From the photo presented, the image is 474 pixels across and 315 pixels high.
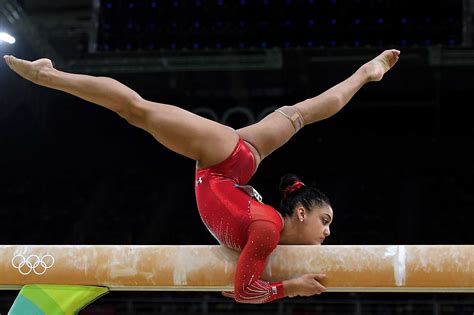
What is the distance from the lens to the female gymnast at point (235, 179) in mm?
2629

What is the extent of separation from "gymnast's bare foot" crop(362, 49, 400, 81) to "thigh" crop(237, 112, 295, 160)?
560 millimetres

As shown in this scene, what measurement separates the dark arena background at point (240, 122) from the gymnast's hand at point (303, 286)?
5881mm

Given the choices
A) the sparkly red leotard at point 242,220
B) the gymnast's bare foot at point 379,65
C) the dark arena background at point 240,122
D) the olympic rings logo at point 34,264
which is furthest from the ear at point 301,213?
the dark arena background at point 240,122

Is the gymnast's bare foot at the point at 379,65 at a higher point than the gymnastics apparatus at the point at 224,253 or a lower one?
higher

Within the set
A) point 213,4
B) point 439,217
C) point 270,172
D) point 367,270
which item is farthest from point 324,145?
point 367,270

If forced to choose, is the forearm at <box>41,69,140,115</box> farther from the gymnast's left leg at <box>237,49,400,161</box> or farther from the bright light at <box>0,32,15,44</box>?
the bright light at <box>0,32,15,44</box>

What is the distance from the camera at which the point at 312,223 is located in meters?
2.85

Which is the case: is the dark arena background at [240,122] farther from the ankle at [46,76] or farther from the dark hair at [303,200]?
the ankle at [46,76]

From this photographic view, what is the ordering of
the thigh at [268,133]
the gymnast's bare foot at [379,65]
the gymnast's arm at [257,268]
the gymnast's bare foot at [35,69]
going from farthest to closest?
the gymnast's bare foot at [379,65] < the thigh at [268,133] < the gymnast's bare foot at [35,69] < the gymnast's arm at [257,268]

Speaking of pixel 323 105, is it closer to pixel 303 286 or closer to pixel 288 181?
pixel 288 181

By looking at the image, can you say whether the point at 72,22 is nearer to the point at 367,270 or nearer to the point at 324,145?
the point at 324,145

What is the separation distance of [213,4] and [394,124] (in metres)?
3.49

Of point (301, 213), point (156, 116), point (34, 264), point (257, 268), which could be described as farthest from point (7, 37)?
point (257, 268)

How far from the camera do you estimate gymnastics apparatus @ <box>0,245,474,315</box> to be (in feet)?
8.93
